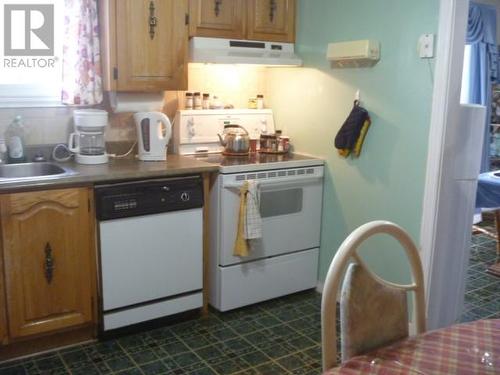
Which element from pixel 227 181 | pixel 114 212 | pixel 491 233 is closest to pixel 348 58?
pixel 227 181

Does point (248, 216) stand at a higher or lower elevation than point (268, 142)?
lower

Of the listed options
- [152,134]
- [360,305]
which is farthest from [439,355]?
[152,134]

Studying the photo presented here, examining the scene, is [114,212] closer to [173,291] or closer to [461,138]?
[173,291]

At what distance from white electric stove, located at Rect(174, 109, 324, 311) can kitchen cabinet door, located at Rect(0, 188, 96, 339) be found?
0.73 meters

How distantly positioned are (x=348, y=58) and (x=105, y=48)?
1341 millimetres

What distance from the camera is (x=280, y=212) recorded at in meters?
3.10

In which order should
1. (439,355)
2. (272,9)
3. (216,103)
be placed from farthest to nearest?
1. (216,103)
2. (272,9)
3. (439,355)

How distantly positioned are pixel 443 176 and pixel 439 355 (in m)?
1.61

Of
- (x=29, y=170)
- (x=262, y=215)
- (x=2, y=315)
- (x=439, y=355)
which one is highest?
(x=29, y=170)

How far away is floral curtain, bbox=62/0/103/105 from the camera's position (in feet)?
9.11

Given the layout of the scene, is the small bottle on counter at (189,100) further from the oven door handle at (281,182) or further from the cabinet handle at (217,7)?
the oven door handle at (281,182)

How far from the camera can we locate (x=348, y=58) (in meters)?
2.86

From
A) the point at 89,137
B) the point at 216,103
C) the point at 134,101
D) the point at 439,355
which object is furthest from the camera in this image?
the point at 216,103

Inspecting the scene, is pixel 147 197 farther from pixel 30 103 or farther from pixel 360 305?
pixel 360 305
